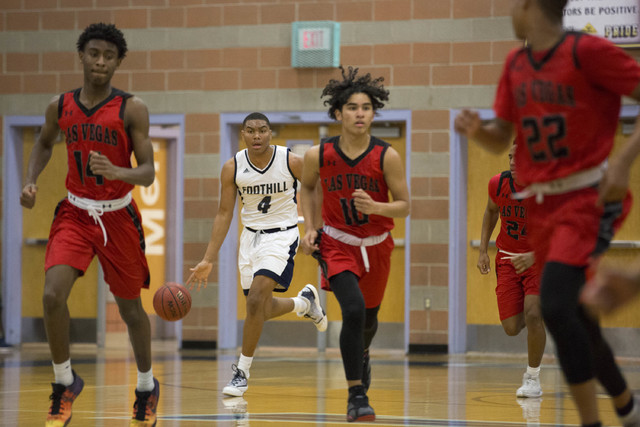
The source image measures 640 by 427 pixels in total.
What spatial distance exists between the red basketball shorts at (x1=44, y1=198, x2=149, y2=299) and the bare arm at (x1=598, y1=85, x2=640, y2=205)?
2607mm

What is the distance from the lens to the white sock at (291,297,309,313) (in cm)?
775

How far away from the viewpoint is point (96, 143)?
17.0 ft

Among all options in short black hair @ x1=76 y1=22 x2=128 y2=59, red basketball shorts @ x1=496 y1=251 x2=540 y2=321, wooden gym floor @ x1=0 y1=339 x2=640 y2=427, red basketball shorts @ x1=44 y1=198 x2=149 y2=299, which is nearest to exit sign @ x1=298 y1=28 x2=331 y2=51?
wooden gym floor @ x1=0 y1=339 x2=640 y2=427

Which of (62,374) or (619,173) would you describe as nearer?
(619,173)

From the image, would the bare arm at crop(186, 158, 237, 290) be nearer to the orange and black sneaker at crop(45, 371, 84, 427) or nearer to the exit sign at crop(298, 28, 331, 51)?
the orange and black sneaker at crop(45, 371, 84, 427)

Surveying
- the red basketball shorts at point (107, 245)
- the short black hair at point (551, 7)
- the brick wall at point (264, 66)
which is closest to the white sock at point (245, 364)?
the red basketball shorts at point (107, 245)

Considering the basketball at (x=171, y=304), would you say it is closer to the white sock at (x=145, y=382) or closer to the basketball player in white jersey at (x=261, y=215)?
the basketball player in white jersey at (x=261, y=215)

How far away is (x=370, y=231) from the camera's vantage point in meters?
5.68

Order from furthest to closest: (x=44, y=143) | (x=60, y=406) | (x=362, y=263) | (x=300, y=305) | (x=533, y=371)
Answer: (x=300, y=305) → (x=533, y=371) → (x=362, y=263) → (x=44, y=143) → (x=60, y=406)

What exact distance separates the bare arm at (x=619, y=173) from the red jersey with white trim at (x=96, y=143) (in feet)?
8.73

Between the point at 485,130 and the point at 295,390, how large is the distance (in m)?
3.83

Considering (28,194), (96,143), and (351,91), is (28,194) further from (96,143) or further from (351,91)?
(351,91)

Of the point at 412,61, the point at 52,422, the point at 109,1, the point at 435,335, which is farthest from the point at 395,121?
the point at 52,422

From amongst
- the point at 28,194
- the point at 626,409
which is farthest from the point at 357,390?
the point at 28,194
